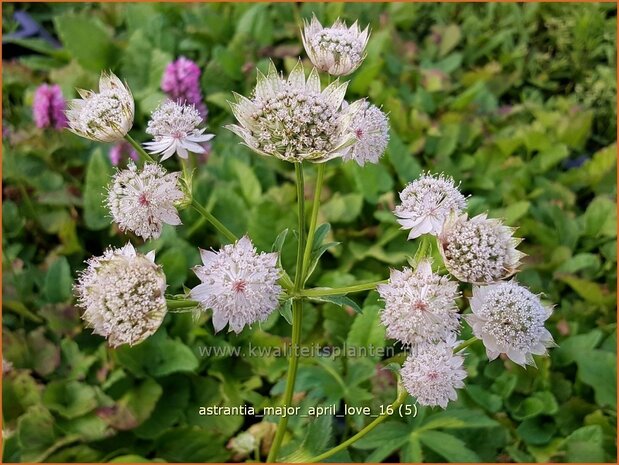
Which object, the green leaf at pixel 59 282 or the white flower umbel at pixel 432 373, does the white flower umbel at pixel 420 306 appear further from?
the green leaf at pixel 59 282

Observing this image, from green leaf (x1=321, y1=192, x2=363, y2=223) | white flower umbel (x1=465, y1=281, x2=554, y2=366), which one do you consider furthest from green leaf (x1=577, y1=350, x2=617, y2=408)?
white flower umbel (x1=465, y1=281, x2=554, y2=366)

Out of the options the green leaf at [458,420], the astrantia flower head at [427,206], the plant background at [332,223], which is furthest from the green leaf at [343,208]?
the astrantia flower head at [427,206]

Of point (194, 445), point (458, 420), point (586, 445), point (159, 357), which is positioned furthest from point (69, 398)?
point (586, 445)

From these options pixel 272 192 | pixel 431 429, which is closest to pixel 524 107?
pixel 272 192

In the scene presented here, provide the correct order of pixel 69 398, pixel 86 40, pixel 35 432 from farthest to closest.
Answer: pixel 86 40 < pixel 69 398 < pixel 35 432

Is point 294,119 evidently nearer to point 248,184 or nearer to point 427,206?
point 427,206

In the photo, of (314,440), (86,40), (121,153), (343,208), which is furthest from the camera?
(86,40)
